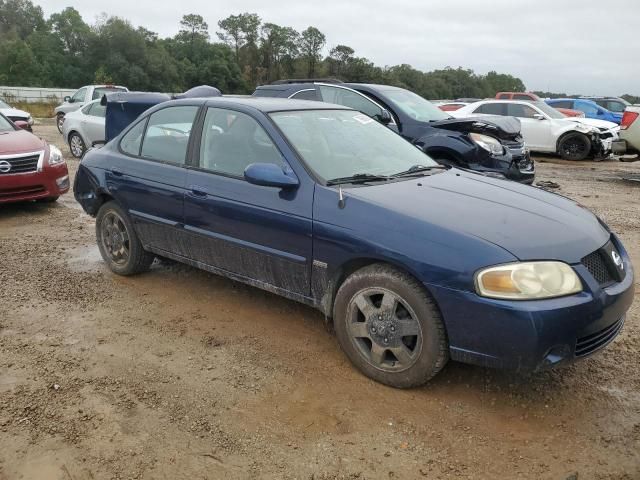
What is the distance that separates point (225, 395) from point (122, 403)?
1.83 feet

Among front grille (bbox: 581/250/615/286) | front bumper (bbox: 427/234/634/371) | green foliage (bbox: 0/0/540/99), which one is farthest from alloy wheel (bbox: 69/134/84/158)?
green foliage (bbox: 0/0/540/99)

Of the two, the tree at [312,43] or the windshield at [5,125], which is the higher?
the tree at [312,43]

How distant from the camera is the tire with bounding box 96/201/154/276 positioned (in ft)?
16.2

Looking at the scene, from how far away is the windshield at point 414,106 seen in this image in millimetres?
8406

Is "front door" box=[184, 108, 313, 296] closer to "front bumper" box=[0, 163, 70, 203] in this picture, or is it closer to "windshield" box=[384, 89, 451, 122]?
"front bumper" box=[0, 163, 70, 203]

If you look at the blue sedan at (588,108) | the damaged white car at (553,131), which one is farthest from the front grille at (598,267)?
the blue sedan at (588,108)

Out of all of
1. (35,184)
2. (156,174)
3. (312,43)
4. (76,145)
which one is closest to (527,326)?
(156,174)

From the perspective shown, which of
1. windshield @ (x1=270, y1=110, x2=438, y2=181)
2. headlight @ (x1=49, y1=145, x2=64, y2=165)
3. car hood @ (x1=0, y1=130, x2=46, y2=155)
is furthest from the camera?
headlight @ (x1=49, y1=145, x2=64, y2=165)

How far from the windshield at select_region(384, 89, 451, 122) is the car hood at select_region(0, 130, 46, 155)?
16.5 ft

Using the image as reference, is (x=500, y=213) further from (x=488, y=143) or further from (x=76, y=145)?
(x=76, y=145)

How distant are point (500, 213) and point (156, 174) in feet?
8.77

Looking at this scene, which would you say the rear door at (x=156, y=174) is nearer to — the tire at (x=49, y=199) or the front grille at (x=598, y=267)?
the front grille at (x=598, y=267)

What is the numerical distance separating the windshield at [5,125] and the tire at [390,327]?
6.87 m

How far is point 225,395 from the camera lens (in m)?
3.19
